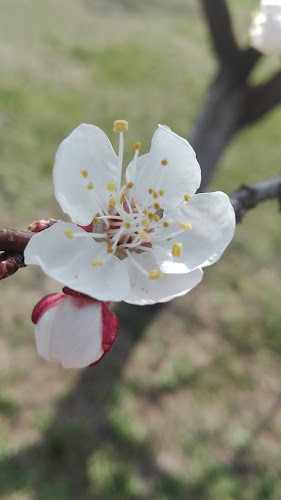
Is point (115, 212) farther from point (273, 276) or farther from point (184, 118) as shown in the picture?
point (184, 118)

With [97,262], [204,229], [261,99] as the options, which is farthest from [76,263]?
[261,99]

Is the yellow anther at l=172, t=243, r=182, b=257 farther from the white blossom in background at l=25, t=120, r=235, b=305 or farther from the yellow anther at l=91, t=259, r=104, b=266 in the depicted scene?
the yellow anther at l=91, t=259, r=104, b=266

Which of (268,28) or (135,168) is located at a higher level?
(268,28)

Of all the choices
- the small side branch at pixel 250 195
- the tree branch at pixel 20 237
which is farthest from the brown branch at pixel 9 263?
the small side branch at pixel 250 195

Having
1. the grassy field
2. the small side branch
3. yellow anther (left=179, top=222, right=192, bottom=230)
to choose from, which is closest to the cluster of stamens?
yellow anther (left=179, top=222, right=192, bottom=230)

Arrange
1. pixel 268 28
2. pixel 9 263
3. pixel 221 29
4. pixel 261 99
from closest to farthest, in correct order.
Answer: pixel 9 263 → pixel 268 28 → pixel 221 29 → pixel 261 99

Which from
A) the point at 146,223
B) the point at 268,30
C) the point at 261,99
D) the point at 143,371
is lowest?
the point at 143,371

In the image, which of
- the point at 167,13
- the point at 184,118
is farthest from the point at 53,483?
the point at 167,13

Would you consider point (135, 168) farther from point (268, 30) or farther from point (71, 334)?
point (268, 30)
